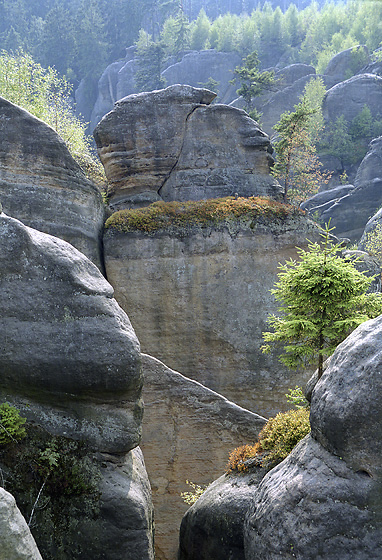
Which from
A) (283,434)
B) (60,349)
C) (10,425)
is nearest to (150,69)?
(60,349)

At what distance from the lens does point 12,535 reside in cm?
595

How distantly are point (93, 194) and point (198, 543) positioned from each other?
1184 cm

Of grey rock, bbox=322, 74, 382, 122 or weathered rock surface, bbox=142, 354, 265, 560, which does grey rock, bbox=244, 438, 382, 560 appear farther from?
grey rock, bbox=322, 74, 382, 122

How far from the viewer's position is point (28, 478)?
355 inches

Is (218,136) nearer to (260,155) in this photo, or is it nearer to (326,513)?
(260,155)

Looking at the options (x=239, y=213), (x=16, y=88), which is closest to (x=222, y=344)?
(x=239, y=213)

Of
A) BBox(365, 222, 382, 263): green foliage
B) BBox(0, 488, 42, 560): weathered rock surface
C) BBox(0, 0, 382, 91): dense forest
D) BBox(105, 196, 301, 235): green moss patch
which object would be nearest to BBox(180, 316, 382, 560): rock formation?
BBox(0, 488, 42, 560): weathered rock surface

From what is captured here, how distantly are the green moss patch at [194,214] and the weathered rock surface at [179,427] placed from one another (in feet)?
19.9

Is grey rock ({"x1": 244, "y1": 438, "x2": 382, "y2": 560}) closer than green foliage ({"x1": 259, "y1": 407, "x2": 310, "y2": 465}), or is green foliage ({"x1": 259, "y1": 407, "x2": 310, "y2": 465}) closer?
grey rock ({"x1": 244, "y1": 438, "x2": 382, "y2": 560})

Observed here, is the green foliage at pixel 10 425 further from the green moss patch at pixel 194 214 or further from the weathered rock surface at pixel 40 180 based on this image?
the green moss patch at pixel 194 214

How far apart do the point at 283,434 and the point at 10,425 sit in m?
5.08

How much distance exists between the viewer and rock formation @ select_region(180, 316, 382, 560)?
6.90 metres

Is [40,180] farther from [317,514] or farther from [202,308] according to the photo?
[317,514]

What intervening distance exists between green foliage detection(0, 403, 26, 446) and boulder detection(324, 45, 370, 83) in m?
60.8
